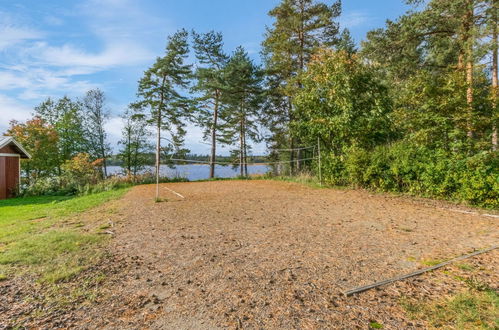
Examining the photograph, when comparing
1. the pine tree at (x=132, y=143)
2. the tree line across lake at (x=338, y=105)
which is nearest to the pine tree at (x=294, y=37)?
the tree line across lake at (x=338, y=105)

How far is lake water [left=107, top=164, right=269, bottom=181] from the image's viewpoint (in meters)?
14.0

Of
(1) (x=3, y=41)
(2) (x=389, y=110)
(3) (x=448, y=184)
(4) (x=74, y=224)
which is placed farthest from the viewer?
(2) (x=389, y=110)

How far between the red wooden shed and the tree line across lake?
1724 mm

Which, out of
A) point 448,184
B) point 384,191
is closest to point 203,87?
point 384,191

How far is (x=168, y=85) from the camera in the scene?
49.7ft

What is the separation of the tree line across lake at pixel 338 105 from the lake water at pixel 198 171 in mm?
782

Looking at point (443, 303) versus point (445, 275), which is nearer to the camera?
point (443, 303)

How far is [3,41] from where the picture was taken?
6.89 m

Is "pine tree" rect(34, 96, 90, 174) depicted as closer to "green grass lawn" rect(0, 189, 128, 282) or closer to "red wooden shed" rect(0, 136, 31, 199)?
"red wooden shed" rect(0, 136, 31, 199)

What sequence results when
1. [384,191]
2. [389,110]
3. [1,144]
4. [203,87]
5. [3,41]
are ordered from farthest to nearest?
[203,87] < [1,144] < [389,110] < [384,191] < [3,41]

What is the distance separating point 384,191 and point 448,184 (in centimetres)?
181

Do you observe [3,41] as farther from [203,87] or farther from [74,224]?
[203,87]

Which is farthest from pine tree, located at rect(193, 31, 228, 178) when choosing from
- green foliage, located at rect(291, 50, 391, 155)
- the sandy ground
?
the sandy ground

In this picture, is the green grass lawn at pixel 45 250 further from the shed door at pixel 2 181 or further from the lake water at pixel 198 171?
the lake water at pixel 198 171
